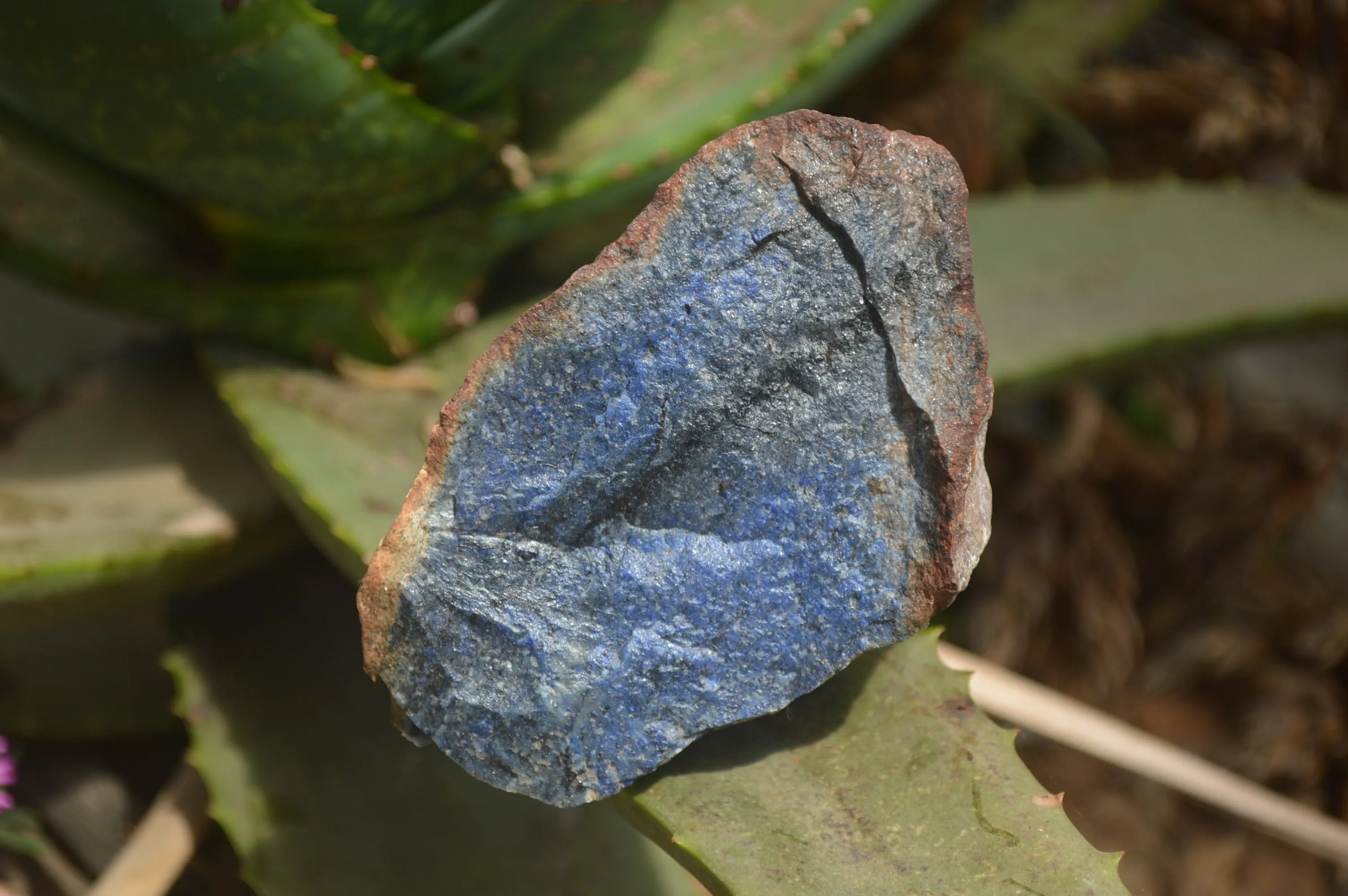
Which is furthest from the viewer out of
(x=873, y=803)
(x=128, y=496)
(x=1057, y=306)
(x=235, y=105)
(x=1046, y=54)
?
(x=1046, y=54)

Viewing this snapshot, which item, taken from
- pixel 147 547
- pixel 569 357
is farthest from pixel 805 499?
pixel 147 547

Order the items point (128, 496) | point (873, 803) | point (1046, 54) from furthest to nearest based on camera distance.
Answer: point (1046, 54), point (128, 496), point (873, 803)

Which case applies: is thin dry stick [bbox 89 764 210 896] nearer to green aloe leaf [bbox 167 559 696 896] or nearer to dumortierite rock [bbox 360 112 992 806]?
green aloe leaf [bbox 167 559 696 896]

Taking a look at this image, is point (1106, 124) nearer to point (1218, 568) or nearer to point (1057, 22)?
point (1057, 22)

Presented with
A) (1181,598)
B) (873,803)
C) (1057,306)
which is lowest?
(1181,598)

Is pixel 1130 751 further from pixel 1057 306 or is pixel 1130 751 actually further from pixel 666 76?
pixel 666 76

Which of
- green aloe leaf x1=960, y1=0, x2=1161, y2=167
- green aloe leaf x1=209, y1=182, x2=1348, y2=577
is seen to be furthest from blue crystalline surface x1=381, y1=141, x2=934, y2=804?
green aloe leaf x1=960, y1=0, x2=1161, y2=167

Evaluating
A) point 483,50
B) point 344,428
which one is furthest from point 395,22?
point 344,428

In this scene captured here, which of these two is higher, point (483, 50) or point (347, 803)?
point (483, 50)
